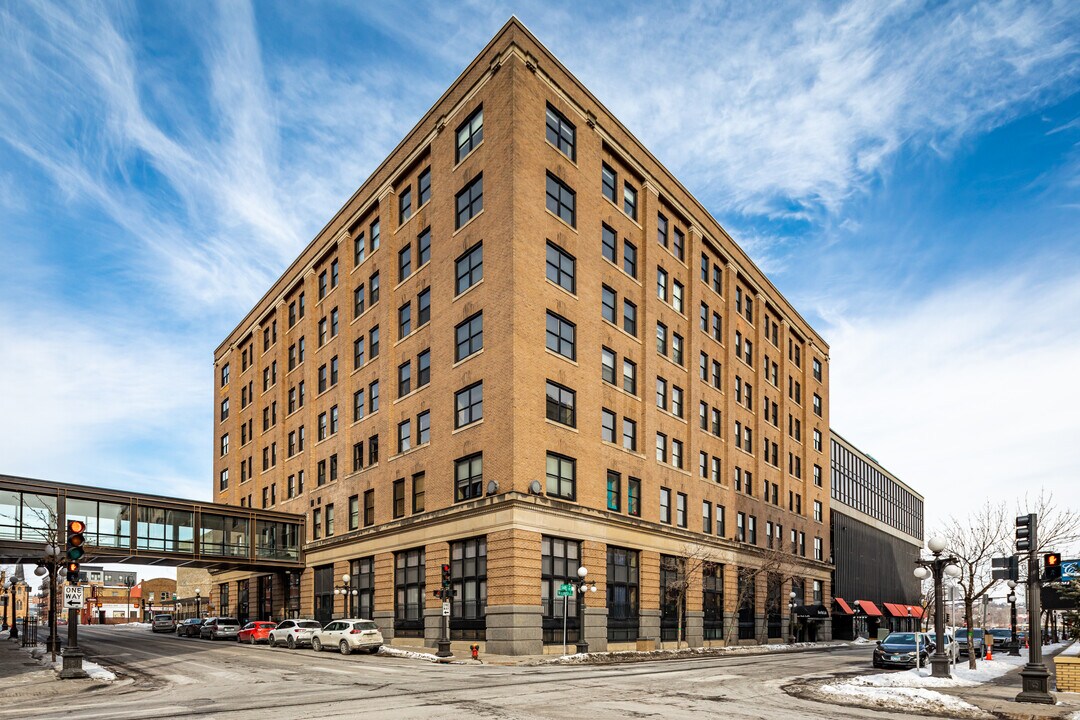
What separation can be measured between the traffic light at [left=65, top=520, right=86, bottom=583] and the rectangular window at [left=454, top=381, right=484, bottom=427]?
17304mm

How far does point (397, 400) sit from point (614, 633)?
638 inches

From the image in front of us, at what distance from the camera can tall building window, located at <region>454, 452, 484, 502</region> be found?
39000 mm

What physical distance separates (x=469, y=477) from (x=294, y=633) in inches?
486

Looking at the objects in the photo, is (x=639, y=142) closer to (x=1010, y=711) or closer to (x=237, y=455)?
(x=1010, y=711)

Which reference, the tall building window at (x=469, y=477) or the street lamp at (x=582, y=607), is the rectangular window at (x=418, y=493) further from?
the street lamp at (x=582, y=607)

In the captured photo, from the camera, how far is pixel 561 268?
41781 millimetres

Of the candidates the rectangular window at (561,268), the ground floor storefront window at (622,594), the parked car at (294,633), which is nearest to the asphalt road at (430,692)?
the ground floor storefront window at (622,594)

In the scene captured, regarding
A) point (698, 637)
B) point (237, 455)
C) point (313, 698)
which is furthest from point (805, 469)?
point (313, 698)

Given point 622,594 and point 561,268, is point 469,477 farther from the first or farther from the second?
point 561,268

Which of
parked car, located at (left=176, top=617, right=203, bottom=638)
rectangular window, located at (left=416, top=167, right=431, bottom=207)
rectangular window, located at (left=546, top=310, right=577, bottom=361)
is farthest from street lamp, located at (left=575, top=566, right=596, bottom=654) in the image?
parked car, located at (left=176, top=617, right=203, bottom=638)

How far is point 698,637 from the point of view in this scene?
48.9m

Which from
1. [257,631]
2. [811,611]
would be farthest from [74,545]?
[811,611]

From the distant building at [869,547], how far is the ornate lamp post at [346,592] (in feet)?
141

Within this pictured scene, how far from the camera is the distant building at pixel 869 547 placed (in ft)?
256
